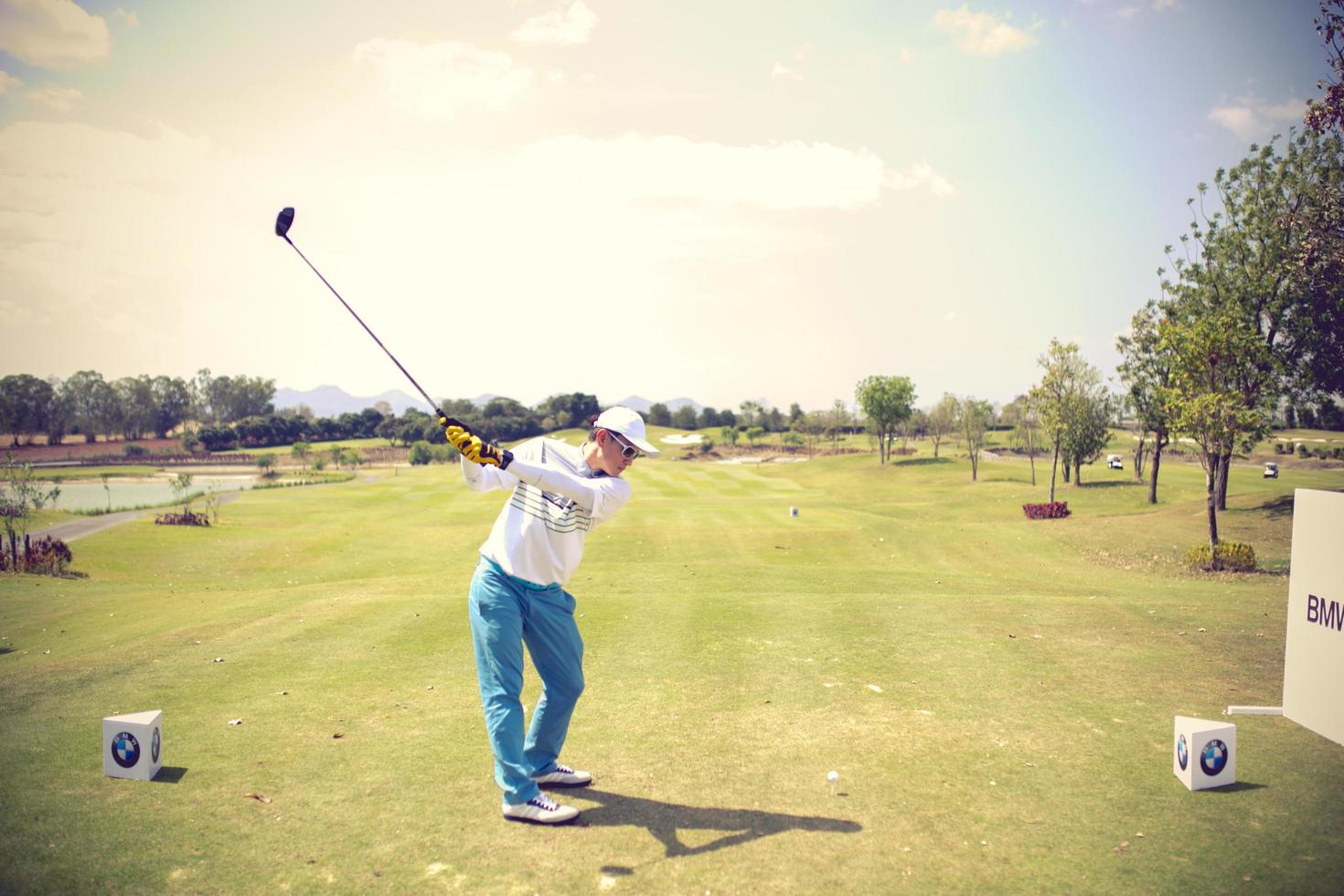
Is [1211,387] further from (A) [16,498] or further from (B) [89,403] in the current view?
(B) [89,403]

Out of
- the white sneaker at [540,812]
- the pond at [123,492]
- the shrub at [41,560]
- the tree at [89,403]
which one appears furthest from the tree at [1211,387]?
the tree at [89,403]

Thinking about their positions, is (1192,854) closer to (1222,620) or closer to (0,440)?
(1222,620)

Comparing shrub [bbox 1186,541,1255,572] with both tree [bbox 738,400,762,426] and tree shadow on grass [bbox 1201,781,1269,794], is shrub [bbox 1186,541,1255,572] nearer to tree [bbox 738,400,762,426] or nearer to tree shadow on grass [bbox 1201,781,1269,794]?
tree shadow on grass [bbox 1201,781,1269,794]

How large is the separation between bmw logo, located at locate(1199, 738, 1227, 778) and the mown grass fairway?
9.1 inches

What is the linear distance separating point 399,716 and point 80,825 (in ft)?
9.38

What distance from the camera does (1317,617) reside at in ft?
24.4

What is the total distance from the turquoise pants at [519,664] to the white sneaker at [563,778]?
0.05 meters

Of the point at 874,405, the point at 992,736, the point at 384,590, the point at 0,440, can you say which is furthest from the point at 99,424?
the point at 992,736

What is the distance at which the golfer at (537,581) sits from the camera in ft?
19.7

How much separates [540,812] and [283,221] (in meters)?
6.08

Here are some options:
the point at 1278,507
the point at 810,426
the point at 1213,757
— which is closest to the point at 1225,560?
the point at 1278,507

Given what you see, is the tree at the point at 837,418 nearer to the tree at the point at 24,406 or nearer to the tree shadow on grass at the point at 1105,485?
the tree shadow on grass at the point at 1105,485

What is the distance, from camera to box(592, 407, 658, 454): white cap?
6.51 meters

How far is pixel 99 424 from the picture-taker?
69562mm
